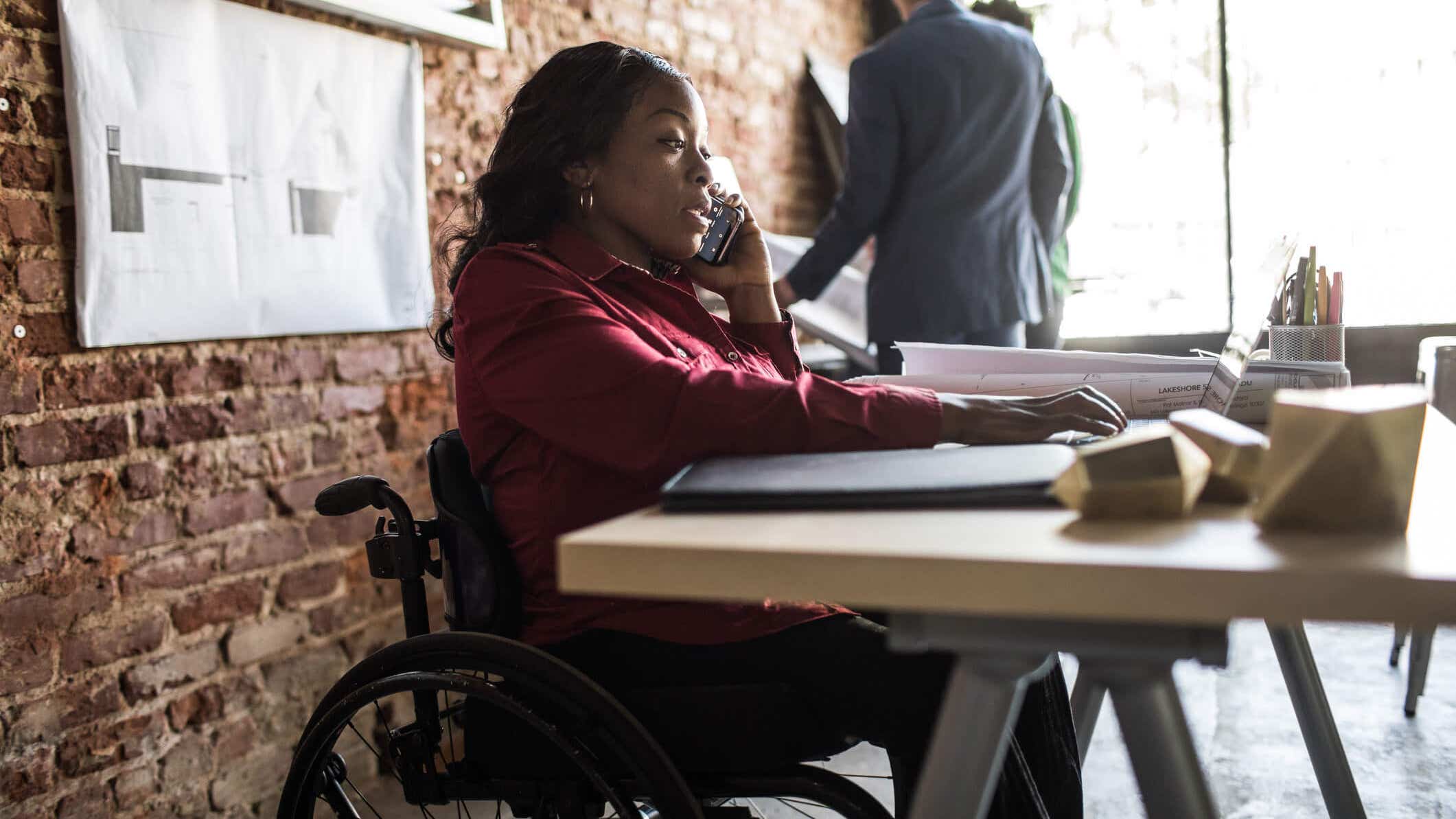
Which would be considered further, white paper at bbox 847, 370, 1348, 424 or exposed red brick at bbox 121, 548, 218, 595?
exposed red brick at bbox 121, 548, 218, 595

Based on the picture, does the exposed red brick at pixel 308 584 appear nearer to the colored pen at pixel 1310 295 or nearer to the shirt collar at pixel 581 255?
the shirt collar at pixel 581 255

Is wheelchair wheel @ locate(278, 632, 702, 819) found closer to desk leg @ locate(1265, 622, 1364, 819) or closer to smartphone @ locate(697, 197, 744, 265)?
smartphone @ locate(697, 197, 744, 265)

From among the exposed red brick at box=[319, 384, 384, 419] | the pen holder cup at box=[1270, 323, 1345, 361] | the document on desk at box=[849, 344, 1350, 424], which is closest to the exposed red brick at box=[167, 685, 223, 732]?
the exposed red brick at box=[319, 384, 384, 419]

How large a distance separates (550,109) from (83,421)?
0.96 m

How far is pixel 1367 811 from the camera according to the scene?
2.02m

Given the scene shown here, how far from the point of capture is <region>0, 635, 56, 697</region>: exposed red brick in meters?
1.58

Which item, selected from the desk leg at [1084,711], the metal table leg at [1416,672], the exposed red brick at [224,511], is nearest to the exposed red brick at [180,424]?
the exposed red brick at [224,511]

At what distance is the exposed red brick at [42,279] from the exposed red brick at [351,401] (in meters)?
0.54

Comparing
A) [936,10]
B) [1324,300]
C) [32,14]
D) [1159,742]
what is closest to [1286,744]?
[1324,300]

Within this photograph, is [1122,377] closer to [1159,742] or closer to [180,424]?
[1159,742]

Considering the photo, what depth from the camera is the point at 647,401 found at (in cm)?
93

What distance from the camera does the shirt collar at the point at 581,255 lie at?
1.20 metres

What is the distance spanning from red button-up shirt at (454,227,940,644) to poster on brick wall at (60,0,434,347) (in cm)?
91

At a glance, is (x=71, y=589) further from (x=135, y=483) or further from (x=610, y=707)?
(x=610, y=707)
